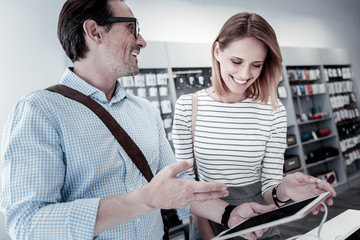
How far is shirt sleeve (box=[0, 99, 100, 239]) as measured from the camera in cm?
85

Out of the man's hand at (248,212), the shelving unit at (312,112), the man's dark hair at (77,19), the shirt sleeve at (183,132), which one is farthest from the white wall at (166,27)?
the man's hand at (248,212)

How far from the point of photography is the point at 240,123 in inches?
62.4

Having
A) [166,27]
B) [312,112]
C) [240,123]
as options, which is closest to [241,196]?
[240,123]

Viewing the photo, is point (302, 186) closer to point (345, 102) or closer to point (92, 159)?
point (92, 159)

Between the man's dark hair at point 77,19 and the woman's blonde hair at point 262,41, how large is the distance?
652 millimetres

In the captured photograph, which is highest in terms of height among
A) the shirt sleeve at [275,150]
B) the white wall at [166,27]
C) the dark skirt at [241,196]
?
the white wall at [166,27]

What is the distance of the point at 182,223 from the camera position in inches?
154

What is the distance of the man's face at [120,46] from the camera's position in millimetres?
1300

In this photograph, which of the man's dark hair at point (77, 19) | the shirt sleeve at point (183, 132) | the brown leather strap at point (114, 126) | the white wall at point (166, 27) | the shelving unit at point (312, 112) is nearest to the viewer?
the brown leather strap at point (114, 126)

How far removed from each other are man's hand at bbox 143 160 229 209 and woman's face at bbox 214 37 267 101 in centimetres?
Result: 87

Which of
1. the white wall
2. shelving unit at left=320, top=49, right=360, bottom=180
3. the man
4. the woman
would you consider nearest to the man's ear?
the man

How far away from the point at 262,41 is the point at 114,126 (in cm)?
93

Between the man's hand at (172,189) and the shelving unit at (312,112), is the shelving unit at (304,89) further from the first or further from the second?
the man's hand at (172,189)

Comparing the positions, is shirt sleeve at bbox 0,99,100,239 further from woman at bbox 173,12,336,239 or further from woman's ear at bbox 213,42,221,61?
woman's ear at bbox 213,42,221,61
